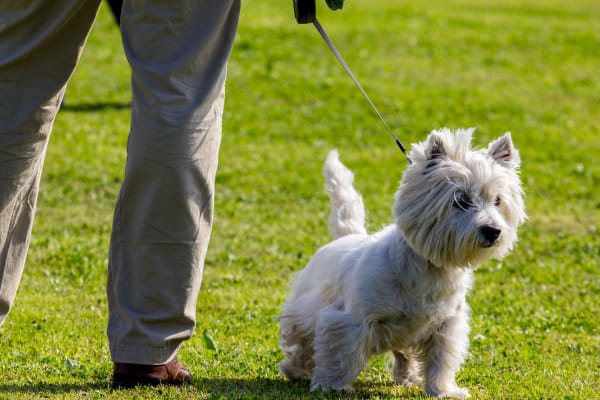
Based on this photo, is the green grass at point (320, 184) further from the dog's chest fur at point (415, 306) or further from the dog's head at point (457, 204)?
the dog's head at point (457, 204)

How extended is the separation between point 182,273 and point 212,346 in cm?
131

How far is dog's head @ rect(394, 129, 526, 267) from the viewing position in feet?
13.7

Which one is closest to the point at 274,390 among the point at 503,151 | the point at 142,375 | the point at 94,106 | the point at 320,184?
the point at 142,375

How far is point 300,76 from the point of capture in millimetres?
13961

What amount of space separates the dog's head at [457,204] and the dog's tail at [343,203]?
2.63 ft

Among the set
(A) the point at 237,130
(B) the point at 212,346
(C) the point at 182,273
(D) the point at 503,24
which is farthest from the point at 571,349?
(D) the point at 503,24

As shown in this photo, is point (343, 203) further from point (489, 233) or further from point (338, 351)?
point (489, 233)

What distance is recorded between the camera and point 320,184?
→ 384 inches

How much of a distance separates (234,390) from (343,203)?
125 centimetres

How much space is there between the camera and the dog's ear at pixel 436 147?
425cm

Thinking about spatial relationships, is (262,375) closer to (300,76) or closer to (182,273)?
(182,273)

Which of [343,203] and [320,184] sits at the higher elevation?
[343,203]

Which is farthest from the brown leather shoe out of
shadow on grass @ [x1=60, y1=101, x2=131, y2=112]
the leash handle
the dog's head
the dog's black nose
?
shadow on grass @ [x1=60, y1=101, x2=131, y2=112]

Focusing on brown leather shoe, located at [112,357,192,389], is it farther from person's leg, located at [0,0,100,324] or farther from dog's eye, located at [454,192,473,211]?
dog's eye, located at [454,192,473,211]
